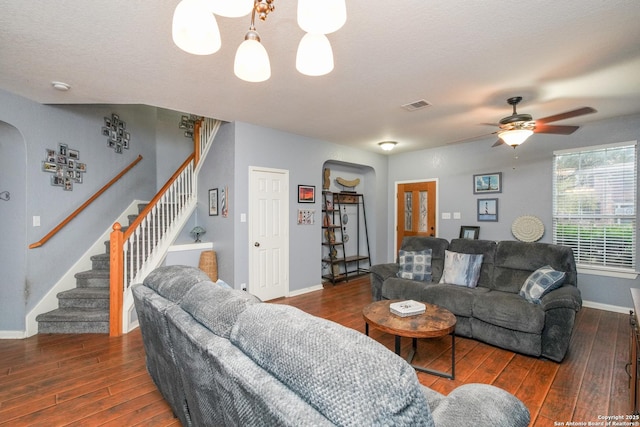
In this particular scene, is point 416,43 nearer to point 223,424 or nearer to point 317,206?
point 223,424

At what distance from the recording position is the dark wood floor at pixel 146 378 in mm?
1926

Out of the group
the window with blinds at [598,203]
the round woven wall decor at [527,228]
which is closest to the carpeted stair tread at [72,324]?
the round woven wall decor at [527,228]

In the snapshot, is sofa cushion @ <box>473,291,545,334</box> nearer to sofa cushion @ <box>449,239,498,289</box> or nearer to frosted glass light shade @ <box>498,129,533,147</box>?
sofa cushion @ <box>449,239,498,289</box>

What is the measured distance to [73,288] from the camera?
3.69m

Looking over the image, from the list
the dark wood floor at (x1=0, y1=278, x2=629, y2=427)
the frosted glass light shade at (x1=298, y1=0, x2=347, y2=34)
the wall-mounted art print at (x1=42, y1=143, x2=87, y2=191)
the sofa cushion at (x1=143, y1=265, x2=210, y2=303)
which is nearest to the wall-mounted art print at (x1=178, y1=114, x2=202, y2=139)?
the wall-mounted art print at (x1=42, y1=143, x2=87, y2=191)

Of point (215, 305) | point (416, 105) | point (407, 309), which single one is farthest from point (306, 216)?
point (215, 305)

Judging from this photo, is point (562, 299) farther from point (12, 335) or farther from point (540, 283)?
point (12, 335)

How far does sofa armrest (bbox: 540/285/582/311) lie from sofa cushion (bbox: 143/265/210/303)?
286cm

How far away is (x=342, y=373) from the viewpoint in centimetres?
68

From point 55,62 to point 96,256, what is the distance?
2509 millimetres

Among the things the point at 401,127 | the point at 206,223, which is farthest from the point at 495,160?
the point at 206,223

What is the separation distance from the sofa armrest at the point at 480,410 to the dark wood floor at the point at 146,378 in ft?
3.92

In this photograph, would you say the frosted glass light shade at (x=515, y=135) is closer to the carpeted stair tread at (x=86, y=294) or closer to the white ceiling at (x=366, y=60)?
the white ceiling at (x=366, y=60)

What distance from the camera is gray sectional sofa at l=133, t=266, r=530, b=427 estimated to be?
648mm
